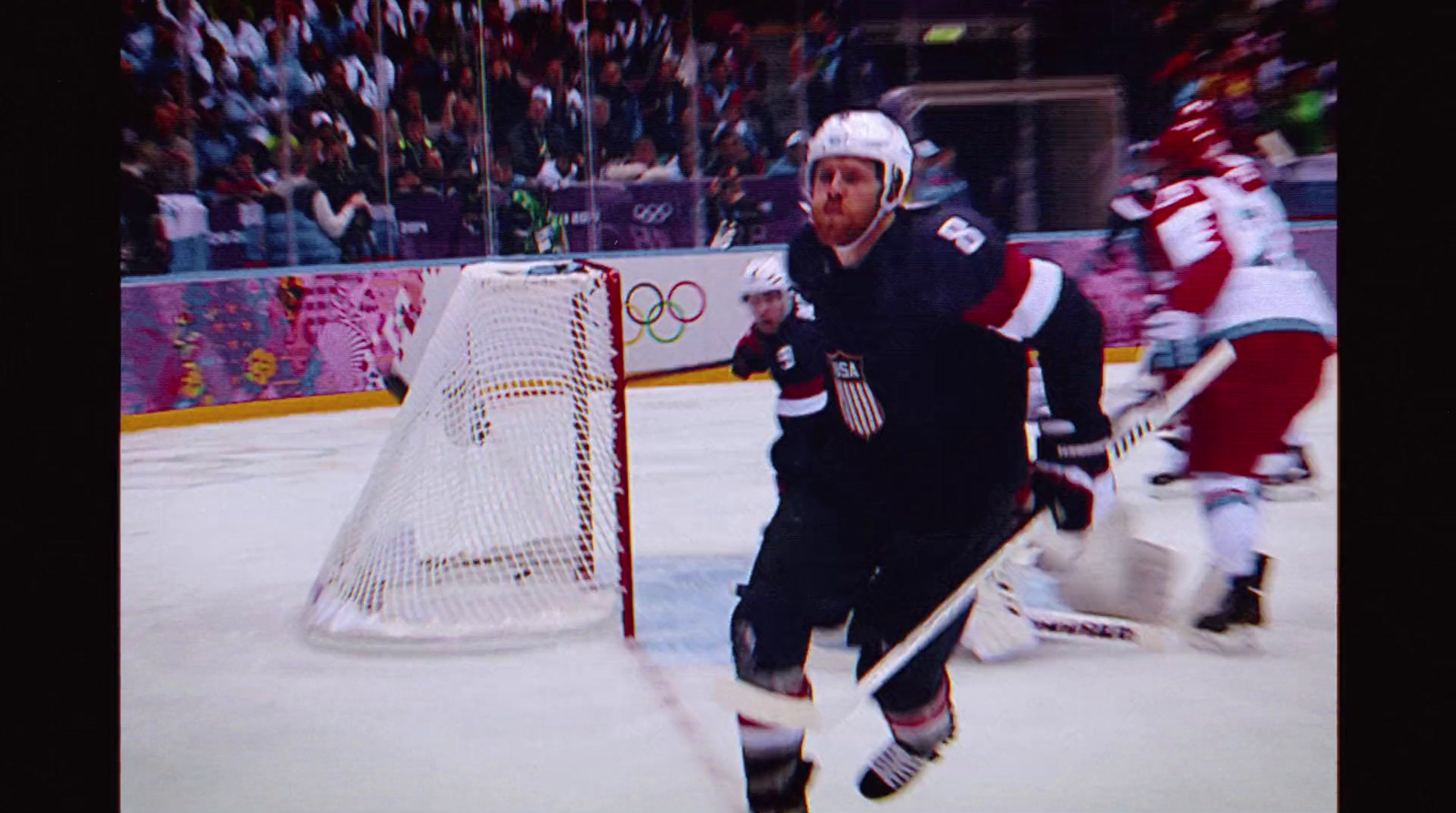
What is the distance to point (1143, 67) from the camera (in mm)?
2160

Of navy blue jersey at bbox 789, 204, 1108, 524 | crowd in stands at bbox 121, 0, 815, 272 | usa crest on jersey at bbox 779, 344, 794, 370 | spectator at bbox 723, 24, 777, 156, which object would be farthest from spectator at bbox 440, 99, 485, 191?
navy blue jersey at bbox 789, 204, 1108, 524

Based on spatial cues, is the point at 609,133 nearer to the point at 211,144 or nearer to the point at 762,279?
the point at 762,279

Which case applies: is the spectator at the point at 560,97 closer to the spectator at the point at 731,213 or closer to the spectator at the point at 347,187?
the spectator at the point at 731,213

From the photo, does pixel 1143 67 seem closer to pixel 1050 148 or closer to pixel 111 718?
pixel 1050 148

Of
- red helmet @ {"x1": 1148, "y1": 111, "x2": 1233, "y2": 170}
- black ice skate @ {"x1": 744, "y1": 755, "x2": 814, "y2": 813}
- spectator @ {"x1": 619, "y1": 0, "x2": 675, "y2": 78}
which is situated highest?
spectator @ {"x1": 619, "y1": 0, "x2": 675, "y2": 78}

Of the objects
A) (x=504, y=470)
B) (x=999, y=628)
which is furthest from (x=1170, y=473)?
(x=504, y=470)

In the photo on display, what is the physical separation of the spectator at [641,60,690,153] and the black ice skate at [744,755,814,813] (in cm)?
122

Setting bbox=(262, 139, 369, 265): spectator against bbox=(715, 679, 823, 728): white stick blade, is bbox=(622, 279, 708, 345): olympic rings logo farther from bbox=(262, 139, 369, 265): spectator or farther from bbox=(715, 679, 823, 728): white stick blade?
bbox=(715, 679, 823, 728): white stick blade

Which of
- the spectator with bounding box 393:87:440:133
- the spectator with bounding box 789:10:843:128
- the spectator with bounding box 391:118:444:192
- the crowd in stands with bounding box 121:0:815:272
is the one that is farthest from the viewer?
the spectator with bounding box 391:118:444:192

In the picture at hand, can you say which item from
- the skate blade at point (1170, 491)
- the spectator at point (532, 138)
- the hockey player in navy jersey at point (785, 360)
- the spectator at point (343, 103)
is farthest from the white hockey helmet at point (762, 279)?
the spectator at point (343, 103)

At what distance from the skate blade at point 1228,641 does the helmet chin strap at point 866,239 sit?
36.0 inches

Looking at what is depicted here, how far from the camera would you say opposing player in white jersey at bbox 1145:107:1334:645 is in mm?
2354

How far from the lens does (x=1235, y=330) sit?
2385mm

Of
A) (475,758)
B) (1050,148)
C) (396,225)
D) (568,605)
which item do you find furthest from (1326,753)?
(396,225)
